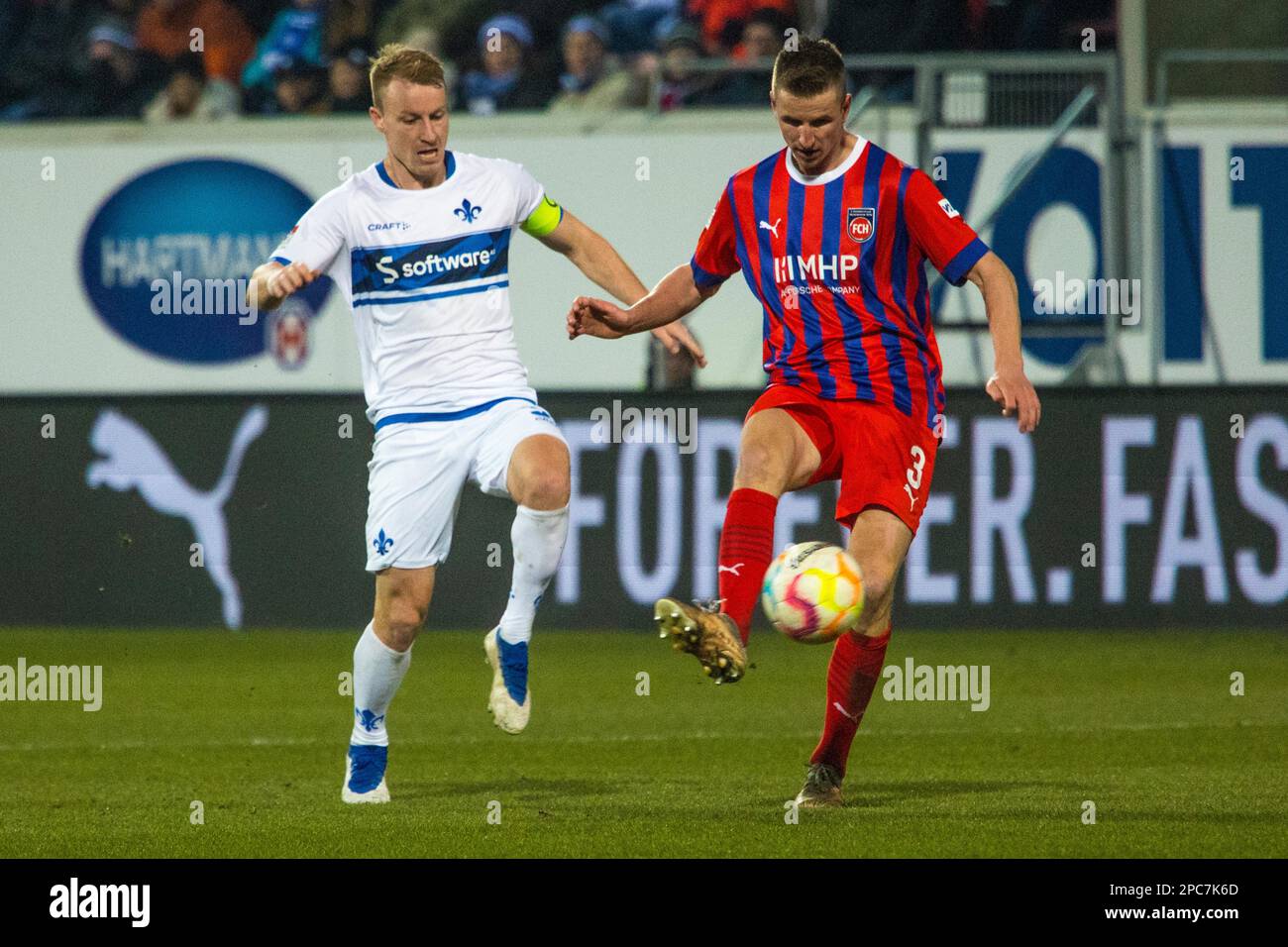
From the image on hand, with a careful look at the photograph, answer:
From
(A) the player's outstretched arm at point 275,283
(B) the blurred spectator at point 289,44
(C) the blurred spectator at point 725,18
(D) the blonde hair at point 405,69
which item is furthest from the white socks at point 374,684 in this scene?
(B) the blurred spectator at point 289,44

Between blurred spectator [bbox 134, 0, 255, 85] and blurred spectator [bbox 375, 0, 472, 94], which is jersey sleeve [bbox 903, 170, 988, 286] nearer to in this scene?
blurred spectator [bbox 375, 0, 472, 94]

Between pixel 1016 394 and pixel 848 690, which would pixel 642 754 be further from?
pixel 1016 394

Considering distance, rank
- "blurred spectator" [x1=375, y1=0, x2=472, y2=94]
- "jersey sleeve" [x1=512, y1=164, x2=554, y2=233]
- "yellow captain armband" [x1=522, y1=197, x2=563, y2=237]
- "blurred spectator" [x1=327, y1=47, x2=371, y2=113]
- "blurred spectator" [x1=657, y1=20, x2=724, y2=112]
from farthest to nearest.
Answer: "blurred spectator" [x1=375, y1=0, x2=472, y2=94] → "blurred spectator" [x1=327, y1=47, x2=371, y2=113] → "blurred spectator" [x1=657, y1=20, x2=724, y2=112] → "yellow captain armband" [x1=522, y1=197, x2=563, y2=237] → "jersey sleeve" [x1=512, y1=164, x2=554, y2=233]

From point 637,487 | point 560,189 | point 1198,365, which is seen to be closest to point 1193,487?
point 1198,365

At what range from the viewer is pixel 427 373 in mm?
7344

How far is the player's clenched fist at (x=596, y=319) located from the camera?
22.6 feet

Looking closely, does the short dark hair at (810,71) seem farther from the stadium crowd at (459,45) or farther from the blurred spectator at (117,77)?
the blurred spectator at (117,77)

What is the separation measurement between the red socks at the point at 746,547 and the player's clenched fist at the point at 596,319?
0.78 m

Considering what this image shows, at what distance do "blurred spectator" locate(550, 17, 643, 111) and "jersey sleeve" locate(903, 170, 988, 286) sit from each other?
8.58 m

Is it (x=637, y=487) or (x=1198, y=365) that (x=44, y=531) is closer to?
(x=637, y=487)

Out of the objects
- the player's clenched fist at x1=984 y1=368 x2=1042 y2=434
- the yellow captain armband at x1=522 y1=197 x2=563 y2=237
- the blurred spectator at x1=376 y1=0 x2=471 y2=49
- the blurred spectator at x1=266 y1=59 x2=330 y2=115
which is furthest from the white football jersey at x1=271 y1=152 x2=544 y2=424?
the blurred spectator at x1=376 y1=0 x2=471 y2=49

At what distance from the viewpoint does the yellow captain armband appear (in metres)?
7.60

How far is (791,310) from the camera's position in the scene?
6863mm
